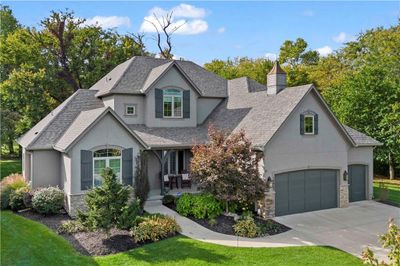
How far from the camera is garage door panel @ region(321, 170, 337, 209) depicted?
20.9 meters

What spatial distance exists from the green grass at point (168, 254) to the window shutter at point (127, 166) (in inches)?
191

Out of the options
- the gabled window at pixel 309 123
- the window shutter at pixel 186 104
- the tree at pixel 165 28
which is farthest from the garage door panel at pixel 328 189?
the tree at pixel 165 28

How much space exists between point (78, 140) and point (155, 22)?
77.0ft

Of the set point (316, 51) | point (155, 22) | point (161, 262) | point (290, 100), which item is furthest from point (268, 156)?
point (316, 51)

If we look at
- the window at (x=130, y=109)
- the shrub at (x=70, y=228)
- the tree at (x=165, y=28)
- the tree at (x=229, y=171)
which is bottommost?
the shrub at (x=70, y=228)

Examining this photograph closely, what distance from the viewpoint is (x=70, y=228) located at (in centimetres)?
1551

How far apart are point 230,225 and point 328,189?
24.3 ft

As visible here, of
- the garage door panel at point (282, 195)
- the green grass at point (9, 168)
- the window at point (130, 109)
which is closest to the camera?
the garage door panel at point (282, 195)

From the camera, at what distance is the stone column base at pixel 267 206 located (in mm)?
18609

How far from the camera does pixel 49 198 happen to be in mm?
17609

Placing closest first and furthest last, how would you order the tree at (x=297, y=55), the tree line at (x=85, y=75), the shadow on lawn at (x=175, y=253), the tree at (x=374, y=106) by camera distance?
the shadow on lawn at (x=175, y=253)
the tree line at (x=85, y=75)
the tree at (x=374, y=106)
the tree at (x=297, y=55)

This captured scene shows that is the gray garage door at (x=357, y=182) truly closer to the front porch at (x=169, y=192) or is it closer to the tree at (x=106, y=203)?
the front porch at (x=169, y=192)

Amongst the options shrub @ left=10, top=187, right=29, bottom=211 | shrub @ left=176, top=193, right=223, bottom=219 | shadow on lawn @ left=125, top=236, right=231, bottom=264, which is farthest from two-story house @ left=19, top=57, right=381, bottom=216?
shadow on lawn @ left=125, top=236, right=231, bottom=264

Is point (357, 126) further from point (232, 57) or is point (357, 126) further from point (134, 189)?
point (232, 57)
